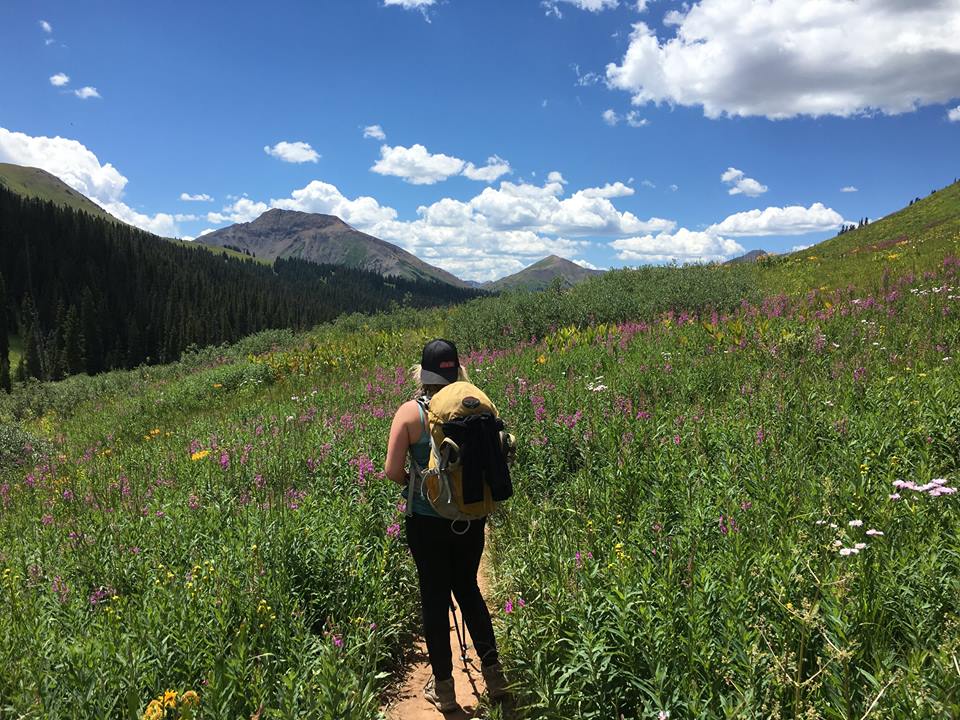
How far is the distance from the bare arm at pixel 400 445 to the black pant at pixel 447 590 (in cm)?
35

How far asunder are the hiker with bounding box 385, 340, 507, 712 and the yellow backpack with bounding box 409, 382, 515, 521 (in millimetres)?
124

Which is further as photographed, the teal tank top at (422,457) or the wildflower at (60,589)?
the wildflower at (60,589)

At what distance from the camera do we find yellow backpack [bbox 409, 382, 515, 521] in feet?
10.6

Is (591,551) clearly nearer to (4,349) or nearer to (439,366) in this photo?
(439,366)

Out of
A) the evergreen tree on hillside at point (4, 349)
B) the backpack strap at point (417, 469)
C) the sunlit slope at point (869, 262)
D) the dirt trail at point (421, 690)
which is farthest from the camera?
the evergreen tree on hillside at point (4, 349)

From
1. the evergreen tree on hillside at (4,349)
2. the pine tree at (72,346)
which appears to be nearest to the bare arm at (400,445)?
the evergreen tree on hillside at (4,349)

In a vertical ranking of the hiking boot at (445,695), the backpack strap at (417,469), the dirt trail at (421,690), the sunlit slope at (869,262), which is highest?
the sunlit slope at (869,262)

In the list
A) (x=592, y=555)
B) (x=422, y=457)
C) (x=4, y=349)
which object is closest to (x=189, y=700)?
(x=422, y=457)

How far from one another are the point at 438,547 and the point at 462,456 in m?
0.74

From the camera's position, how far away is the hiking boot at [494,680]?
3566 mm

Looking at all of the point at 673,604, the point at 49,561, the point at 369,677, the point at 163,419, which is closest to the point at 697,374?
the point at 673,604

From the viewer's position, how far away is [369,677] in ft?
11.3

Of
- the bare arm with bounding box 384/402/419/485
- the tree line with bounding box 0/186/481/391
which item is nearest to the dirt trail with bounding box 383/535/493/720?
the bare arm with bounding box 384/402/419/485

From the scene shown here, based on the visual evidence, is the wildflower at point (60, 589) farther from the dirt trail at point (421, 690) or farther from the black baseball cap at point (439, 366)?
the black baseball cap at point (439, 366)
